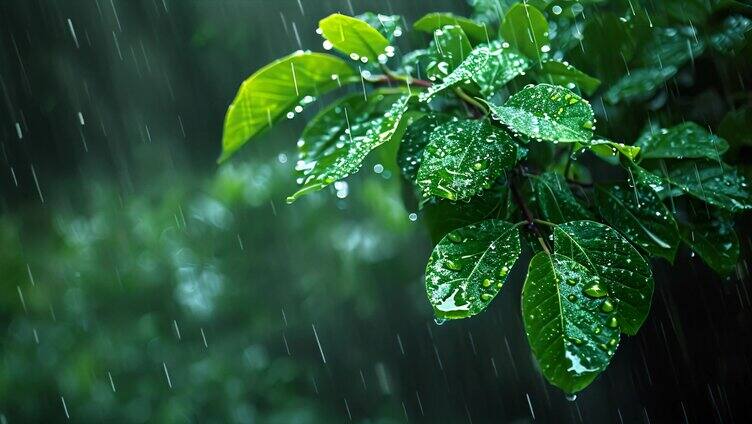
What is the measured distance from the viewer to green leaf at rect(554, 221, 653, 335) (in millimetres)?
357

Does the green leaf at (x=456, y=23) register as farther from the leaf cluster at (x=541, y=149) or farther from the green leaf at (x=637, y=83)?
the green leaf at (x=637, y=83)

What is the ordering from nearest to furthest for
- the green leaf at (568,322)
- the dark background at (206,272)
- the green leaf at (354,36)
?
the green leaf at (568,322), the green leaf at (354,36), the dark background at (206,272)

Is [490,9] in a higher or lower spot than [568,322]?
higher

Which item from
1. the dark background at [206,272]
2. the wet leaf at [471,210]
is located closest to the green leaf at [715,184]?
the wet leaf at [471,210]

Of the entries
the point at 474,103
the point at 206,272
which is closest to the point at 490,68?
the point at 474,103

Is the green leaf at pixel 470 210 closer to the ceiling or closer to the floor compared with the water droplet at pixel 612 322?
closer to the ceiling

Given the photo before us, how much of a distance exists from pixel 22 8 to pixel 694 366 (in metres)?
1.54

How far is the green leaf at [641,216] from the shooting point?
416mm

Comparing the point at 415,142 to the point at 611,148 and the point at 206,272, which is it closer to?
the point at 611,148

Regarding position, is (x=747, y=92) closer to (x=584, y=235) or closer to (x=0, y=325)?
(x=584, y=235)

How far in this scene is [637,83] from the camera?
54 centimetres

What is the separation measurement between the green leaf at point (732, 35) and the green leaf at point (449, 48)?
21cm

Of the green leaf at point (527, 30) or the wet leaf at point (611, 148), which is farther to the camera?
the green leaf at point (527, 30)

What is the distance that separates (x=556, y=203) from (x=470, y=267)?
9 centimetres
